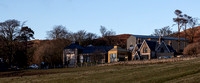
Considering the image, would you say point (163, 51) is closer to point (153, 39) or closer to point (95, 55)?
point (95, 55)

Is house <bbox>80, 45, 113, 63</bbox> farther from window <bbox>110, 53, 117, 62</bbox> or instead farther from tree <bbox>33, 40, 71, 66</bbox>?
tree <bbox>33, 40, 71, 66</bbox>

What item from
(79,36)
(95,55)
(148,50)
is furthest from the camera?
(79,36)

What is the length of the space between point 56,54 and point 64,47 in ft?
18.4

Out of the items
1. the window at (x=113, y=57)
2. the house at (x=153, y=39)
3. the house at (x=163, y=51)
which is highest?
the house at (x=153, y=39)

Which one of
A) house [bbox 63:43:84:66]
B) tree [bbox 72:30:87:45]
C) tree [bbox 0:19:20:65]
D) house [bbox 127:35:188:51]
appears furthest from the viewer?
tree [bbox 72:30:87:45]

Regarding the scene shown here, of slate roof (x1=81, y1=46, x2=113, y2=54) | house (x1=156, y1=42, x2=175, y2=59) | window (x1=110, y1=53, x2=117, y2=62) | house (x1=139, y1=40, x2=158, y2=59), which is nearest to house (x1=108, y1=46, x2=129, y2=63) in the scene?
window (x1=110, y1=53, x2=117, y2=62)

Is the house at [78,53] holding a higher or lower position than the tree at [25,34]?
lower

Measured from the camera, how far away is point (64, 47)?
3910 inches

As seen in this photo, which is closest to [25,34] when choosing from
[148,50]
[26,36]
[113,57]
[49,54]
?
[26,36]

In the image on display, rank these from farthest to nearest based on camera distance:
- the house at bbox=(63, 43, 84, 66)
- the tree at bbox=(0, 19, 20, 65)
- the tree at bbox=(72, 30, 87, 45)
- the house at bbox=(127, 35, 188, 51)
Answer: the tree at bbox=(72, 30, 87, 45)
the house at bbox=(127, 35, 188, 51)
the house at bbox=(63, 43, 84, 66)
the tree at bbox=(0, 19, 20, 65)

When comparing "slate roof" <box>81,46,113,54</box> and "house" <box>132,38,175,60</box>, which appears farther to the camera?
"slate roof" <box>81,46,113,54</box>

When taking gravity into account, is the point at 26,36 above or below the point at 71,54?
above

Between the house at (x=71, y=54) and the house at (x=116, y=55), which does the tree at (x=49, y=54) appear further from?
the house at (x=116, y=55)

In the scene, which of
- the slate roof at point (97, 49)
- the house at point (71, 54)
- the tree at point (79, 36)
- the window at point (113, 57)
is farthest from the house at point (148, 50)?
the tree at point (79, 36)
